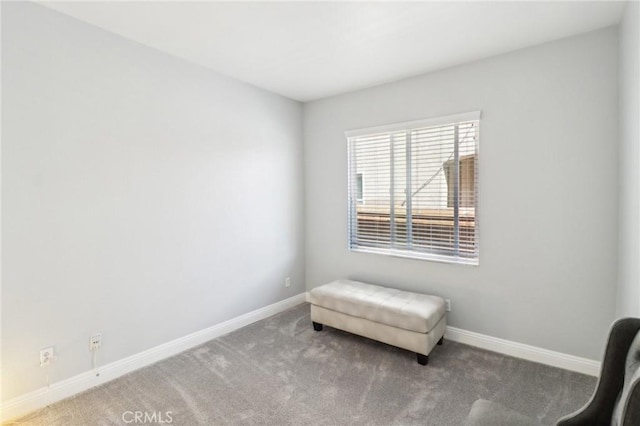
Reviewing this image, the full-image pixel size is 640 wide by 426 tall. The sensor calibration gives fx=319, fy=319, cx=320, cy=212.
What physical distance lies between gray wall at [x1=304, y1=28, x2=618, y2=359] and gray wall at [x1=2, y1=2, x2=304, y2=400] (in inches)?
74.5

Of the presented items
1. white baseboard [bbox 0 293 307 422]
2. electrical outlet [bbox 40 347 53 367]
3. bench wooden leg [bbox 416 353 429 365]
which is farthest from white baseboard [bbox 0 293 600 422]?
bench wooden leg [bbox 416 353 429 365]

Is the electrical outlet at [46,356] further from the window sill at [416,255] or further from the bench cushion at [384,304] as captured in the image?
the window sill at [416,255]

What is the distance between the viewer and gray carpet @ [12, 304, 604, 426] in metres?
2.03

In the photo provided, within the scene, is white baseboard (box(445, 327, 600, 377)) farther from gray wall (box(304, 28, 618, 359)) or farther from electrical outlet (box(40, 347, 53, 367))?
electrical outlet (box(40, 347, 53, 367))

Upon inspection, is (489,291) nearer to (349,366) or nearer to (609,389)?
(349,366)

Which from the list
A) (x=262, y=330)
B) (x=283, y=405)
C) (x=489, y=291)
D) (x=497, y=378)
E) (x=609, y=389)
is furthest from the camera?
(x=262, y=330)

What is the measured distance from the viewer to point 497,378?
2.41m

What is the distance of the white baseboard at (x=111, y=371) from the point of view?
6.68 ft

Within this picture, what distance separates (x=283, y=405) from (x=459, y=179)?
242cm

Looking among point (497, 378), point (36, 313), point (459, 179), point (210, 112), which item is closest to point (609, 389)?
point (497, 378)

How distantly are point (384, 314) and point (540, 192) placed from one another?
1.64m

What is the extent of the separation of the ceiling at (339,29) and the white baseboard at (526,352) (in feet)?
8.20

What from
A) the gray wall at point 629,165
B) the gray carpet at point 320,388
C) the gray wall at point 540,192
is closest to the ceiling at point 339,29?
the gray wall at point 540,192

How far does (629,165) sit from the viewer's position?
1970 mm
